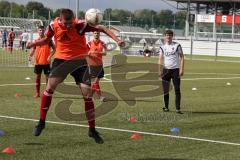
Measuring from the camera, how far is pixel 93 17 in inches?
367

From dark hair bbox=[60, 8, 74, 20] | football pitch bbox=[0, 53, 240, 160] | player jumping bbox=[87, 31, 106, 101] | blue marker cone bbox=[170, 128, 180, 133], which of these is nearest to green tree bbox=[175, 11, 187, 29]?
football pitch bbox=[0, 53, 240, 160]

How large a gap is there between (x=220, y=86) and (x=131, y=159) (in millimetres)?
15010

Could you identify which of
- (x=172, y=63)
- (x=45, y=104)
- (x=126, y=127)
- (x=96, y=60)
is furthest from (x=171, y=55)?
(x=45, y=104)

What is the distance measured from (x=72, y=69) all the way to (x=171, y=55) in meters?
5.11

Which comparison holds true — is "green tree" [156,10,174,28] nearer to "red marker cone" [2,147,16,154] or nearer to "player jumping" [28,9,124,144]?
"player jumping" [28,9,124,144]

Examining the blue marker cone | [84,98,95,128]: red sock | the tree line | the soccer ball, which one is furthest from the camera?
the tree line

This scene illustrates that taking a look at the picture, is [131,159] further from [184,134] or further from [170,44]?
[170,44]

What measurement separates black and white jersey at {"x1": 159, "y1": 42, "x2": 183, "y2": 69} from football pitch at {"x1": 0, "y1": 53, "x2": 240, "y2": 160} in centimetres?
119

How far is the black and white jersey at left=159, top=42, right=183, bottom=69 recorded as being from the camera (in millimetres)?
14180

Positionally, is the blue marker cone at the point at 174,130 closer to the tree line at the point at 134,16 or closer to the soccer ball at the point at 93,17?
the soccer ball at the point at 93,17

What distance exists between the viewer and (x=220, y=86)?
74.5ft

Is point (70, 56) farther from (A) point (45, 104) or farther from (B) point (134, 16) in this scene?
(B) point (134, 16)

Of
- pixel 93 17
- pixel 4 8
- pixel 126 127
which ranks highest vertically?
pixel 4 8

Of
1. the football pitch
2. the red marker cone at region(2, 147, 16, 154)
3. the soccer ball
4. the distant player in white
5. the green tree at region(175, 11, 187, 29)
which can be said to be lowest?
the football pitch
